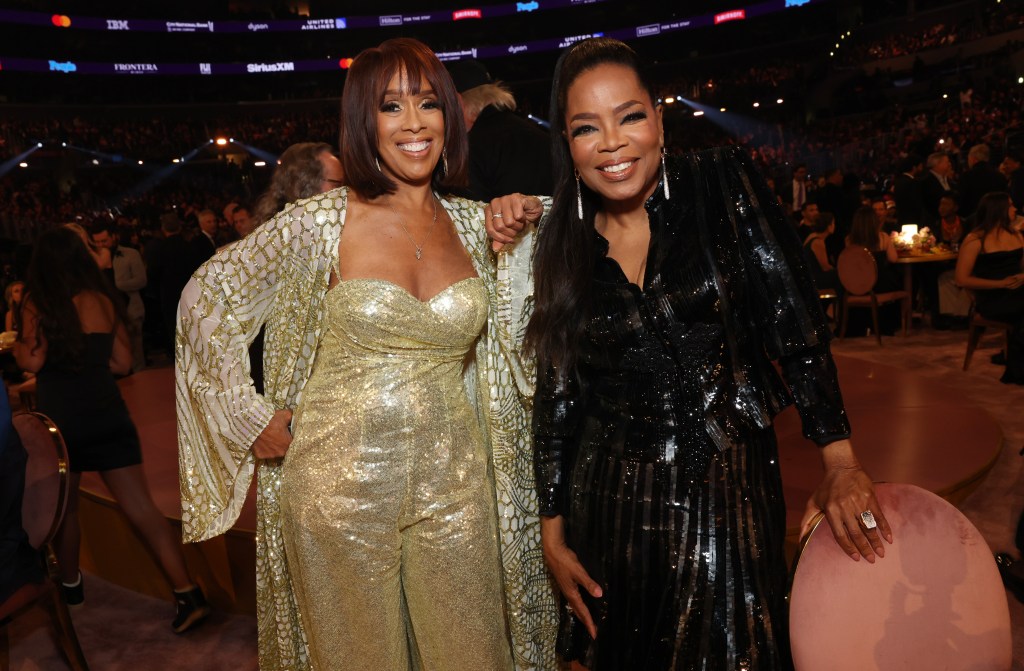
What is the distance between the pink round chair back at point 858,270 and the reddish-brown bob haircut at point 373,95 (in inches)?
229

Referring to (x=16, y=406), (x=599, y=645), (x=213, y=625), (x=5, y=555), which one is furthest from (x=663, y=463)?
(x=16, y=406)

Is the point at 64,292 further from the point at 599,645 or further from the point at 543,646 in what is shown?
the point at 599,645

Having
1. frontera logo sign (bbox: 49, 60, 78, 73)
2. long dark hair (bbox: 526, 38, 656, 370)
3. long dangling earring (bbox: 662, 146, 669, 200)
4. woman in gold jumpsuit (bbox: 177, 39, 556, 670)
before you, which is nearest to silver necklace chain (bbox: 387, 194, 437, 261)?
woman in gold jumpsuit (bbox: 177, 39, 556, 670)

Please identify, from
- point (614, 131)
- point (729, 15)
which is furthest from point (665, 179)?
point (729, 15)

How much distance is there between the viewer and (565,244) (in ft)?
5.40

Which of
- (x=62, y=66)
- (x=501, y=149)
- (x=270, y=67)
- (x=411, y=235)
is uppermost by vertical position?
(x=270, y=67)

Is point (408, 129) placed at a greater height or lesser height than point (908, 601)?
greater

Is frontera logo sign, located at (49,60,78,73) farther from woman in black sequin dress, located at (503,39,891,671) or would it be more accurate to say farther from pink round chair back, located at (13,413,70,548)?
woman in black sequin dress, located at (503,39,891,671)

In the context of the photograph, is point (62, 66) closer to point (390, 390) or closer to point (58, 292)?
point (58, 292)

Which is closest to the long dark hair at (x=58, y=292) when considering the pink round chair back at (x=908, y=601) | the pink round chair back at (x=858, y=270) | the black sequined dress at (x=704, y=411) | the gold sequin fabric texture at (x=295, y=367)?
the gold sequin fabric texture at (x=295, y=367)

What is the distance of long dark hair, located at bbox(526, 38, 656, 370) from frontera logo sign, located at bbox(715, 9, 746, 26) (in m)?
27.3

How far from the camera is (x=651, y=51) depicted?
91.3 ft

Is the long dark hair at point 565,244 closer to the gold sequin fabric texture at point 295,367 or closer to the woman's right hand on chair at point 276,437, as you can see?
the gold sequin fabric texture at point 295,367

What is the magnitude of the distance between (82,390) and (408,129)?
2346 millimetres
